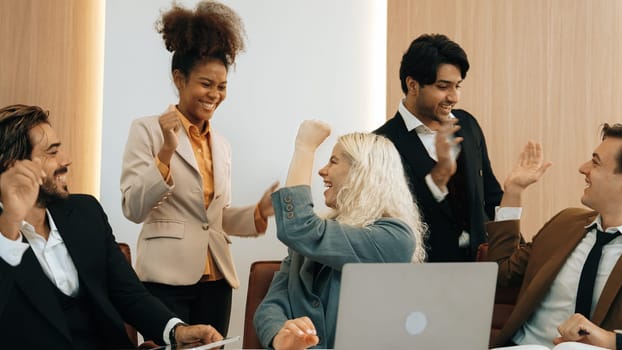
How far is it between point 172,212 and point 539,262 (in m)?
1.44

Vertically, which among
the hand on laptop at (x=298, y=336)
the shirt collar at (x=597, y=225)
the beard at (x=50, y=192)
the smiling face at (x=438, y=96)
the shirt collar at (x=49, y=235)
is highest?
the smiling face at (x=438, y=96)

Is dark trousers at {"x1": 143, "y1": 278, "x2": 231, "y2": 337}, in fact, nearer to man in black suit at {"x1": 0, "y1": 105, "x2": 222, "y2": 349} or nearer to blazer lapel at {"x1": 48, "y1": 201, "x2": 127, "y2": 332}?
man in black suit at {"x1": 0, "y1": 105, "x2": 222, "y2": 349}

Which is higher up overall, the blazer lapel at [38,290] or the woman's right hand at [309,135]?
the woman's right hand at [309,135]

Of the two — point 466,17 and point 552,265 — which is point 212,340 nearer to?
point 552,265

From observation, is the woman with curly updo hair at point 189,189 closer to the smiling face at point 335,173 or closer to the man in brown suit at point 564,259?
the smiling face at point 335,173

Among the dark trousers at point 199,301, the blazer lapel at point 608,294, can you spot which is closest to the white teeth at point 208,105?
the dark trousers at point 199,301

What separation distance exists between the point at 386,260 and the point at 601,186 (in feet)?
2.95

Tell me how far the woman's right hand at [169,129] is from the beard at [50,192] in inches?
20.9

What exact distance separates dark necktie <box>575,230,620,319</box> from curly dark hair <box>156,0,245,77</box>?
65.8 inches

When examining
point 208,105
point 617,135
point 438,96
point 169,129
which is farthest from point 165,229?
point 617,135

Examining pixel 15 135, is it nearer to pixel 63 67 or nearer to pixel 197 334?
pixel 197 334

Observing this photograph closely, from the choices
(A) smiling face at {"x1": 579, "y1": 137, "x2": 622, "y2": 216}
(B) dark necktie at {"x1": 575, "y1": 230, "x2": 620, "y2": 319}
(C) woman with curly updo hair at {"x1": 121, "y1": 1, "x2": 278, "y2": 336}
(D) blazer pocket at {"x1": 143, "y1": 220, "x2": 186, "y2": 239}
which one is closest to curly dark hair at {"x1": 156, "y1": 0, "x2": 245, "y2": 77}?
(C) woman with curly updo hair at {"x1": 121, "y1": 1, "x2": 278, "y2": 336}

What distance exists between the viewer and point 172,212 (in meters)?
3.59

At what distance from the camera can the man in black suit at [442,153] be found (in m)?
3.55
